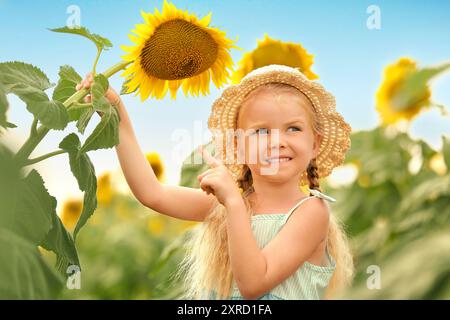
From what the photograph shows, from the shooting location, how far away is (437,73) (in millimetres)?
419

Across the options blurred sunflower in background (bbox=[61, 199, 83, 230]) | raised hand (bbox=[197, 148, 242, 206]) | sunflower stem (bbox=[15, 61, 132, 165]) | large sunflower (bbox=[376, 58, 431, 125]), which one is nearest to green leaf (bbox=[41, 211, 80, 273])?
sunflower stem (bbox=[15, 61, 132, 165])

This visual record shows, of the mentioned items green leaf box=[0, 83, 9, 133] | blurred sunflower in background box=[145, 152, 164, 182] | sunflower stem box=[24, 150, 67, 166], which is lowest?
green leaf box=[0, 83, 9, 133]

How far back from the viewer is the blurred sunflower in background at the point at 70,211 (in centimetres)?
281

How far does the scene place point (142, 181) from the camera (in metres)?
1.07

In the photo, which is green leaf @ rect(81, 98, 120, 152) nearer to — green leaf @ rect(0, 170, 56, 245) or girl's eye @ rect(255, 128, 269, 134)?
green leaf @ rect(0, 170, 56, 245)

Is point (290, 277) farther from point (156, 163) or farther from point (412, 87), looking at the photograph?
point (156, 163)

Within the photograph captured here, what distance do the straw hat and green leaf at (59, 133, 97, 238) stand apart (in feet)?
0.86

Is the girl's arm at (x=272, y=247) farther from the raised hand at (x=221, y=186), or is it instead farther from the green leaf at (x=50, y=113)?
the green leaf at (x=50, y=113)

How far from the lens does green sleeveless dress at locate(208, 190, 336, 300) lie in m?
1.01

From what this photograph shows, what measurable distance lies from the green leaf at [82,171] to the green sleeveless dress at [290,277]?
255 millimetres

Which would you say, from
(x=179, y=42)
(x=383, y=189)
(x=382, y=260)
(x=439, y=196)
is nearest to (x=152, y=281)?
(x=383, y=189)

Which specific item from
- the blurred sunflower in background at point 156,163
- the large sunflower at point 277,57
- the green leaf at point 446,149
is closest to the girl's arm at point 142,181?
the large sunflower at point 277,57

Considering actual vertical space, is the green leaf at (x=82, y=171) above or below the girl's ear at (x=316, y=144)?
below

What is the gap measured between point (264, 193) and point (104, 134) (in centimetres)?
30
